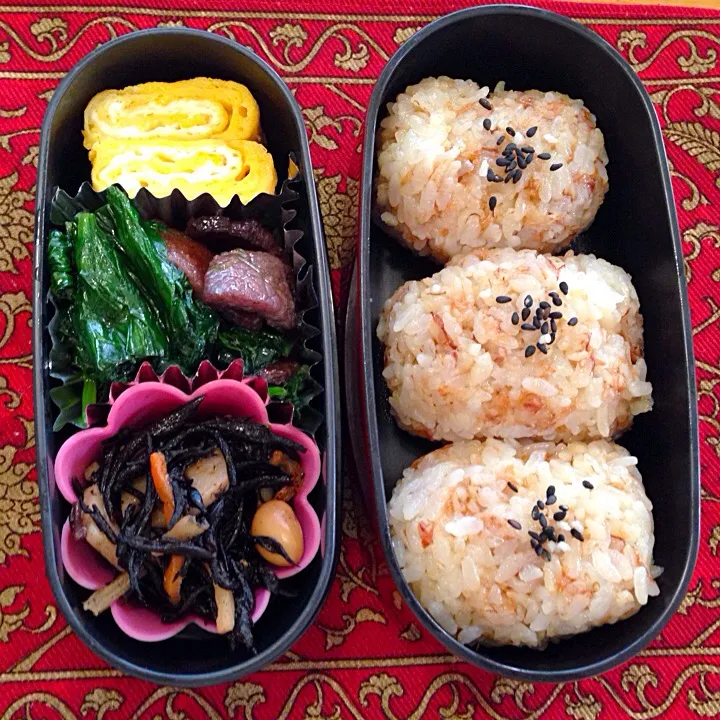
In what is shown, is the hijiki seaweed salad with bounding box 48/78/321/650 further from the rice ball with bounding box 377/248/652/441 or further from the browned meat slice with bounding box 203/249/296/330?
the rice ball with bounding box 377/248/652/441

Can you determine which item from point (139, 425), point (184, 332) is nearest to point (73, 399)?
point (139, 425)

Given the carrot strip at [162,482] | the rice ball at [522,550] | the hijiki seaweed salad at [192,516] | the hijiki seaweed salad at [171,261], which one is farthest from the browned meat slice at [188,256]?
the rice ball at [522,550]

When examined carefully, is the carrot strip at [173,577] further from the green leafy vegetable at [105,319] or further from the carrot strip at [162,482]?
the green leafy vegetable at [105,319]

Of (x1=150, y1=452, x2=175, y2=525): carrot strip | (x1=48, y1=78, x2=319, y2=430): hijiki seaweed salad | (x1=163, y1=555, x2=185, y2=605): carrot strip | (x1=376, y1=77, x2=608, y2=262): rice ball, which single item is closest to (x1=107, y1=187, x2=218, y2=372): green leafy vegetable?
(x1=48, y1=78, x2=319, y2=430): hijiki seaweed salad

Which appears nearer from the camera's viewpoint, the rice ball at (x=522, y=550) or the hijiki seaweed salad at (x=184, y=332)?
the hijiki seaweed salad at (x=184, y=332)

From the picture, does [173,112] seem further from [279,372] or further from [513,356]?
[513,356]

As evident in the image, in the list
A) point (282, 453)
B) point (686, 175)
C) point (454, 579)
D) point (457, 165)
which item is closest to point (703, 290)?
point (686, 175)

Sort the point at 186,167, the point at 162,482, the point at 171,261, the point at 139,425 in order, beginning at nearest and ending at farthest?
the point at 162,482 < the point at 139,425 < the point at 171,261 < the point at 186,167

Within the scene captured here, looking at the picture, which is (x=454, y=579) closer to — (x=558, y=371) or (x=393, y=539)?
(x=393, y=539)
